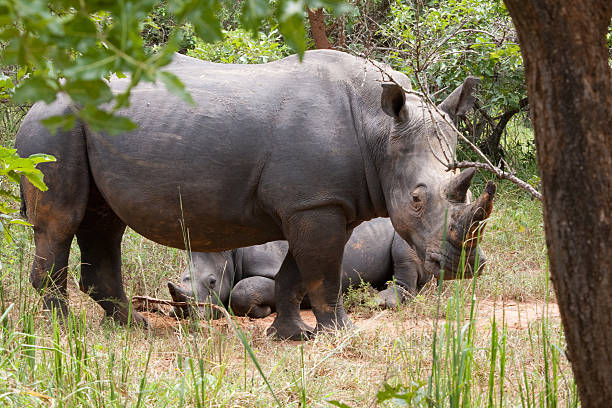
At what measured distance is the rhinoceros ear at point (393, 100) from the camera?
4.18 meters

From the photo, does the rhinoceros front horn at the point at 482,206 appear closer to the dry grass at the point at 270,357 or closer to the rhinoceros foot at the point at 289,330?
the dry grass at the point at 270,357

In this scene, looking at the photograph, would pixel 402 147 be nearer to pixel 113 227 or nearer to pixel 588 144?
pixel 113 227

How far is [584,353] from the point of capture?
1.65 metres

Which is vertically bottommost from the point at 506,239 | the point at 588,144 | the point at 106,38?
the point at 506,239

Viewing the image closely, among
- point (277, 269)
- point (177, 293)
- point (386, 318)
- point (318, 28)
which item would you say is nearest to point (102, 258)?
point (177, 293)

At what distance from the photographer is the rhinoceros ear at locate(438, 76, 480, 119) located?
14.7 feet

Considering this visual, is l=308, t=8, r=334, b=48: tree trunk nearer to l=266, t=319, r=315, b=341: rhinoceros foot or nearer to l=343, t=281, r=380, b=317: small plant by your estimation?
l=343, t=281, r=380, b=317: small plant

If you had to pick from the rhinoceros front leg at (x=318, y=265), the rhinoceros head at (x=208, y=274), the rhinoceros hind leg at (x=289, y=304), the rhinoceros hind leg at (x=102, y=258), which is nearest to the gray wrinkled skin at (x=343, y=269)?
the rhinoceros head at (x=208, y=274)

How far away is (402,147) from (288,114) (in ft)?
2.19

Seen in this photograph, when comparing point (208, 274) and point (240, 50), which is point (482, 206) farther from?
point (240, 50)

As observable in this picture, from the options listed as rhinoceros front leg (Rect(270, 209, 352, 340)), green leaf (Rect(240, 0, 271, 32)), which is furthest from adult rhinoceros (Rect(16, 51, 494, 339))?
green leaf (Rect(240, 0, 271, 32))

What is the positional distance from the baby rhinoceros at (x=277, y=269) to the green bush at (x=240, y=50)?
1892 millimetres

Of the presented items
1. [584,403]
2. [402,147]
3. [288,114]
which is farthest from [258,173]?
[584,403]

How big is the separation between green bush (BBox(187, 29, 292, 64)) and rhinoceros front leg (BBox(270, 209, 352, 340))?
2.83 m
